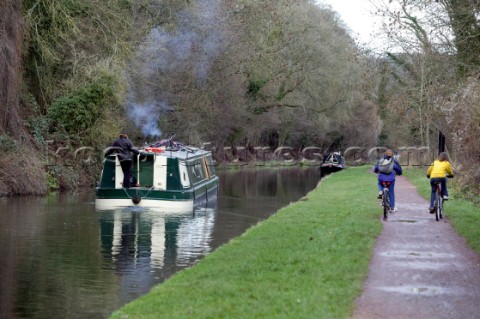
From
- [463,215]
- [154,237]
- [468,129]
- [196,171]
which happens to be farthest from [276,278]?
[196,171]

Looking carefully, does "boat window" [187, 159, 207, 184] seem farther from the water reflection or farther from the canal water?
the water reflection

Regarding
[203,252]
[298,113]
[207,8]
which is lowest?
[203,252]

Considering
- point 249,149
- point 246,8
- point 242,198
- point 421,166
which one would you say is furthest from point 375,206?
point 249,149

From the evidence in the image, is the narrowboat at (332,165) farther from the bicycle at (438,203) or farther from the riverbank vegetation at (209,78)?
the bicycle at (438,203)

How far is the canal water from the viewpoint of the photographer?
11.5 metres

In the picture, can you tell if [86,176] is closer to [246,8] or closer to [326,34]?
[246,8]

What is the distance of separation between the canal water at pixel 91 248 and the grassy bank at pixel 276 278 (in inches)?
35.6

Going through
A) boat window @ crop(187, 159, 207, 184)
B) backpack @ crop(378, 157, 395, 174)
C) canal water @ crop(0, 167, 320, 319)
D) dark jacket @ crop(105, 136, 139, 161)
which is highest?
dark jacket @ crop(105, 136, 139, 161)

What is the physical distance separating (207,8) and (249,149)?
2108 centimetres

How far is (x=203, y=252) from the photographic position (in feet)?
53.7

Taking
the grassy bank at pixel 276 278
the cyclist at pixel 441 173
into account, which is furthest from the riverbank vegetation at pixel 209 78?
the grassy bank at pixel 276 278

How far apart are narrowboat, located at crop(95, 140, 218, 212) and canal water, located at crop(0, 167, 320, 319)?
0.52m

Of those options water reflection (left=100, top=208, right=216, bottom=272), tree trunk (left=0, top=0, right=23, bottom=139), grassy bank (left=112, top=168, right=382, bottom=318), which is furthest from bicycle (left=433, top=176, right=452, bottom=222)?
tree trunk (left=0, top=0, right=23, bottom=139)

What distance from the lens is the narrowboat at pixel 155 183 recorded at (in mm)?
24219
